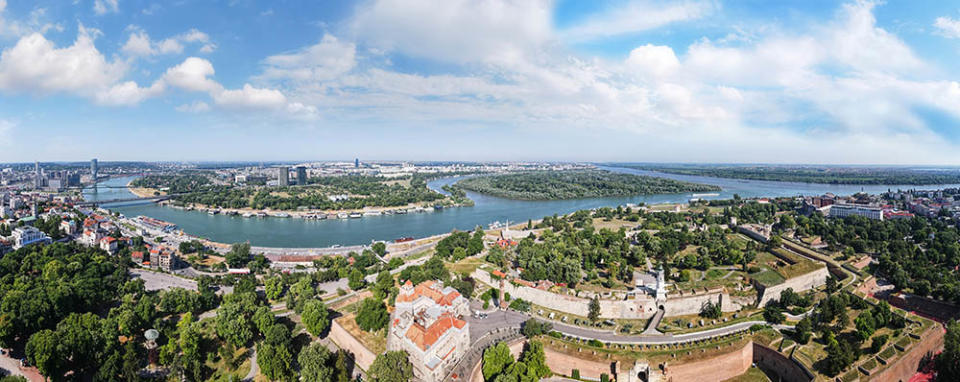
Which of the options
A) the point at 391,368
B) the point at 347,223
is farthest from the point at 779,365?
the point at 347,223

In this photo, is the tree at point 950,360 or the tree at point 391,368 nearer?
the tree at point 391,368

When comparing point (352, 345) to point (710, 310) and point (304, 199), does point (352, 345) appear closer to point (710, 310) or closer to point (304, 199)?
point (710, 310)

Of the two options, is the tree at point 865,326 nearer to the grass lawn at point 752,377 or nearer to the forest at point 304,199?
the grass lawn at point 752,377

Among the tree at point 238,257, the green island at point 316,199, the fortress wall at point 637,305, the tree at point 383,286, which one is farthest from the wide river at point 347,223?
the fortress wall at point 637,305

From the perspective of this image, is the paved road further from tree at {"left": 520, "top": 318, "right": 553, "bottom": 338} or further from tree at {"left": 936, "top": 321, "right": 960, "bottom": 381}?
tree at {"left": 936, "top": 321, "right": 960, "bottom": 381}

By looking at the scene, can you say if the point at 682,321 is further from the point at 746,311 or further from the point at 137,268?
the point at 137,268

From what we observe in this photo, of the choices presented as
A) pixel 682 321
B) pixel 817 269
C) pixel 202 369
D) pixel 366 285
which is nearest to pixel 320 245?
pixel 366 285

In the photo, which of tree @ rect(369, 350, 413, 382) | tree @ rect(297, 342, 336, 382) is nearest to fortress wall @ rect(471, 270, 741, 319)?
tree @ rect(369, 350, 413, 382)
